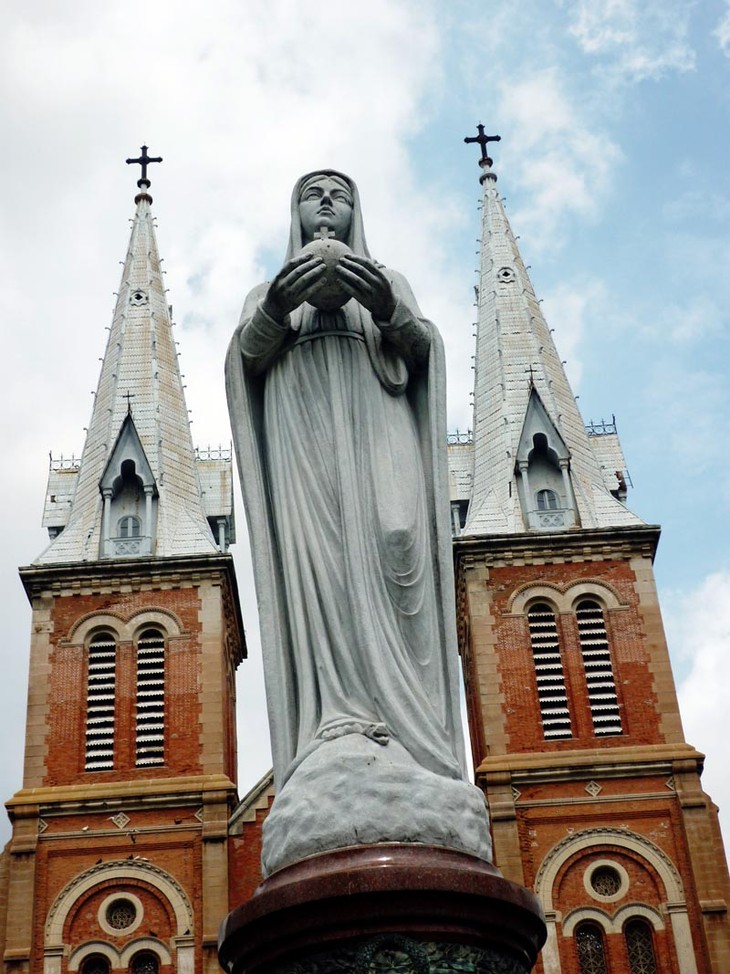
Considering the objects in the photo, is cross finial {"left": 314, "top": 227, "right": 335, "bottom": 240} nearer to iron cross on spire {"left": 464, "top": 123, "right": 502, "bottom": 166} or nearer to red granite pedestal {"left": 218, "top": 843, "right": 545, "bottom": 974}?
red granite pedestal {"left": 218, "top": 843, "right": 545, "bottom": 974}

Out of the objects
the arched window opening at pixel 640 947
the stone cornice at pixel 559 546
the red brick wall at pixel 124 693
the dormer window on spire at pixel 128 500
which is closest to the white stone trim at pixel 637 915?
the arched window opening at pixel 640 947

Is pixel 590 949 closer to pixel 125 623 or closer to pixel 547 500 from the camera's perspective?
pixel 547 500

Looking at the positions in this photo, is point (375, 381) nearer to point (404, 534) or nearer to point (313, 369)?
point (313, 369)

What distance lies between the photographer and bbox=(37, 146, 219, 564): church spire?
36125mm

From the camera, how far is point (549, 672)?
3394 cm

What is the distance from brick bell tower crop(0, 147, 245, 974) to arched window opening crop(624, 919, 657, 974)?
777 cm

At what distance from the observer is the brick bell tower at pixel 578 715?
31562 millimetres

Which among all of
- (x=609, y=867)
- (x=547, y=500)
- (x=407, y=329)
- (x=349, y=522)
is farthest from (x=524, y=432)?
(x=349, y=522)

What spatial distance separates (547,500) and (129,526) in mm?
9230

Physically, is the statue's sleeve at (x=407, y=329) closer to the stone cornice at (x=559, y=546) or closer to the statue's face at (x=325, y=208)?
the statue's face at (x=325, y=208)

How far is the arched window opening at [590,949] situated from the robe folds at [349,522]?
84.7 ft

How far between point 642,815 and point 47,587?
13.2 metres

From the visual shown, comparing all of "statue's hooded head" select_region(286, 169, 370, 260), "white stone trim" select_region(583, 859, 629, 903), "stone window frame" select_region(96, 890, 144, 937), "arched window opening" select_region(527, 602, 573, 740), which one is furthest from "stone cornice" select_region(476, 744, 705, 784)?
"statue's hooded head" select_region(286, 169, 370, 260)

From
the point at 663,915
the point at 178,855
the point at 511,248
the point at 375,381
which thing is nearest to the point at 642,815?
the point at 663,915
